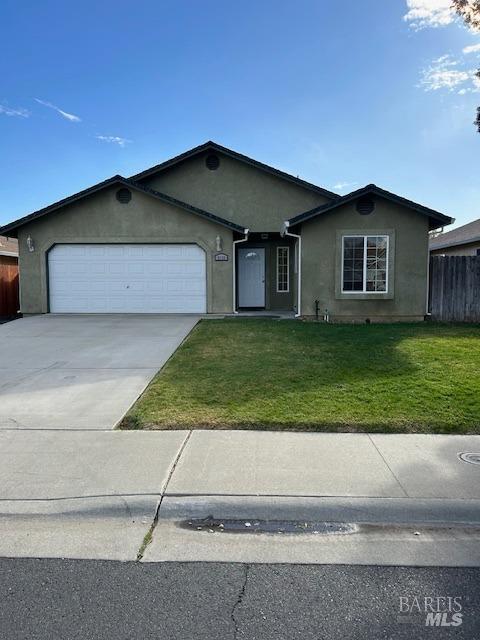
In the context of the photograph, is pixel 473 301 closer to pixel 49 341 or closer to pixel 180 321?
pixel 180 321

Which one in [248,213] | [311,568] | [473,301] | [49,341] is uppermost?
[248,213]

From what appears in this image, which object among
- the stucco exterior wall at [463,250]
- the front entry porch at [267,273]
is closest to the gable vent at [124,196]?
the front entry porch at [267,273]

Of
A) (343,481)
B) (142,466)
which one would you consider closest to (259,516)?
(343,481)

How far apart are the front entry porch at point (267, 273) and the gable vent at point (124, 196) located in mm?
4647

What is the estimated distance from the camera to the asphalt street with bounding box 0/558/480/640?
2.43m

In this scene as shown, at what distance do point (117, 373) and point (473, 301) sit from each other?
11.9 metres

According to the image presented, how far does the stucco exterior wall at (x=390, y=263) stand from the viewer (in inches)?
561

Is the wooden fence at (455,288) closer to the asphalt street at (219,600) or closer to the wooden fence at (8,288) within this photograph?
the asphalt street at (219,600)

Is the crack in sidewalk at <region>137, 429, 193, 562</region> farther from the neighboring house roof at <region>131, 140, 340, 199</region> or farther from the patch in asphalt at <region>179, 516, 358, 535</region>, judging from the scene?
the neighboring house roof at <region>131, 140, 340, 199</region>

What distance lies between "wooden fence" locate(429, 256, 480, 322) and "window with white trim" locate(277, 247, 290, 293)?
5.50m

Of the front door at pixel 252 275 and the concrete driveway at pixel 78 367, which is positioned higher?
the front door at pixel 252 275

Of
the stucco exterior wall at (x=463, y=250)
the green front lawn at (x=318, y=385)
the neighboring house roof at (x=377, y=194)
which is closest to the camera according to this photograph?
the green front lawn at (x=318, y=385)

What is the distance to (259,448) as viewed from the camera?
461cm

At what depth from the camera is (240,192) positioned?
17719 millimetres
